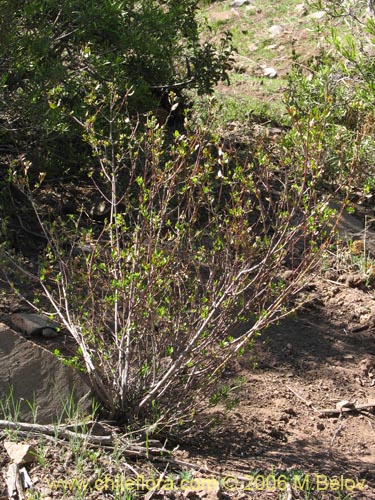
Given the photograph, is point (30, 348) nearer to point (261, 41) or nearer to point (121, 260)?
point (121, 260)

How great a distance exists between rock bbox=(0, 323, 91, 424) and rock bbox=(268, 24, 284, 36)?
8511mm

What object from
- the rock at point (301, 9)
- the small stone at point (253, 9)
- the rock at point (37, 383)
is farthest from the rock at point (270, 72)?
the rock at point (37, 383)

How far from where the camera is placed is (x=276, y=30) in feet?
36.9

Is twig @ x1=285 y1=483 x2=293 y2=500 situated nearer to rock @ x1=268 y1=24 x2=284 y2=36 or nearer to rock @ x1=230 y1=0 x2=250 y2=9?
rock @ x1=268 y1=24 x2=284 y2=36

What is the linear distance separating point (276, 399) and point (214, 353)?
2.90 ft

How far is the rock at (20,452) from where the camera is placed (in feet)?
10.6

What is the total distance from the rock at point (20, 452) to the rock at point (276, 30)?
889 centimetres

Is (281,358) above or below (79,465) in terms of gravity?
below

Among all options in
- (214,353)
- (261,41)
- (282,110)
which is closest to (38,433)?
(214,353)

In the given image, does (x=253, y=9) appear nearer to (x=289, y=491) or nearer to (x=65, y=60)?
(x=65, y=60)

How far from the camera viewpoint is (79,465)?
3.21 m

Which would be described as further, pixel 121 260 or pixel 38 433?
pixel 121 260

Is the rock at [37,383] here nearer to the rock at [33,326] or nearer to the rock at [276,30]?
the rock at [33,326]

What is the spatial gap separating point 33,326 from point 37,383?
83 centimetres
